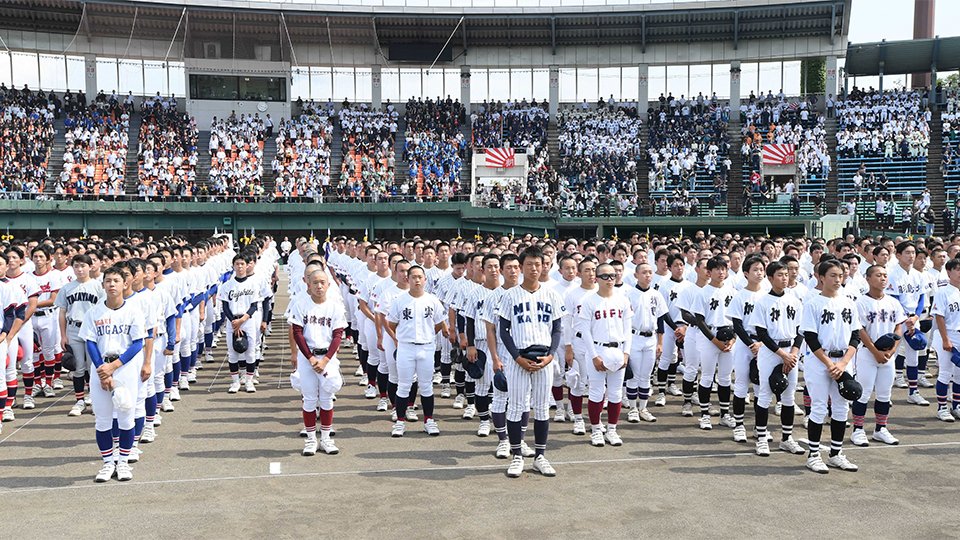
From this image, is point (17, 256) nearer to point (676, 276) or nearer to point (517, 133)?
point (676, 276)

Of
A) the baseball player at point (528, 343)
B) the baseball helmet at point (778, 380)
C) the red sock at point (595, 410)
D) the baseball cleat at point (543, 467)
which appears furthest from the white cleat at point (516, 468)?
the baseball helmet at point (778, 380)

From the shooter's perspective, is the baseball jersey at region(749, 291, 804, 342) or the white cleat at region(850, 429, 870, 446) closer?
the baseball jersey at region(749, 291, 804, 342)

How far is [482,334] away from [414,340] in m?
0.94

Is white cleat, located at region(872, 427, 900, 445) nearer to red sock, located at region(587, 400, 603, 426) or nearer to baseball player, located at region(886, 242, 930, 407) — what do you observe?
baseball player, located at region(886, 242, 930, 407)

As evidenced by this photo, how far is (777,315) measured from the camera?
9445 mm

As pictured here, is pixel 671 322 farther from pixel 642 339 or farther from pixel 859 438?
pixel 859 438

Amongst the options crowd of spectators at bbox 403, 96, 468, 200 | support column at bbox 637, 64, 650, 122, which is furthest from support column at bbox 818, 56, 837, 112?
crowd of spectators at bbox 403, 96, 468, 200

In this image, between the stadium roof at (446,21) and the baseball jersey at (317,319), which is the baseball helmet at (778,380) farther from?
the stadium roof at (446,21)

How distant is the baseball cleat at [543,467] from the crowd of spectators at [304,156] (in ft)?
107

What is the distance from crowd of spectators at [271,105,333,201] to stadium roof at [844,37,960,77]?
29549mm

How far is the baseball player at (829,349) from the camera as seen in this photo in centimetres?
895

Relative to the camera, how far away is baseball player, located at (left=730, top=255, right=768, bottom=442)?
9805mm

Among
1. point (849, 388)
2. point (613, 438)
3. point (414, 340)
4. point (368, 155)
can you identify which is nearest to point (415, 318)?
point (414, 340)

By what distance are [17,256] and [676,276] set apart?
9177 millimetres
